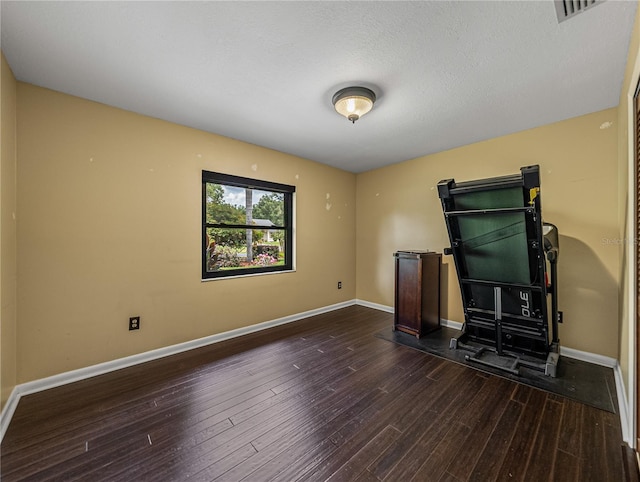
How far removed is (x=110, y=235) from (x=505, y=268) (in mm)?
3689

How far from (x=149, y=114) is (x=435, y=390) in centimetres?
361

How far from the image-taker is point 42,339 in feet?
6.82

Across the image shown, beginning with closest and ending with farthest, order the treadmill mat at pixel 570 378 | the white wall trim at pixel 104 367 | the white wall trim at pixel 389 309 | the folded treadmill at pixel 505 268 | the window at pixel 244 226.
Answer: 1. the white wall trim at pixel 104 367
2. the treadmill mat at pixel 570 378
3. the folded treadmill at pixel 505 268
4. the window at pixel 244 226
5. the white wall trim at pixel 389 309

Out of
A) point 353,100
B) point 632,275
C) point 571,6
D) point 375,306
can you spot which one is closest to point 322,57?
point 353,100

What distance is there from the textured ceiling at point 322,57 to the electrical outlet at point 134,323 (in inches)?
78.5

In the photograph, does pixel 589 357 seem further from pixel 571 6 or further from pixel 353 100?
pixel 353 100

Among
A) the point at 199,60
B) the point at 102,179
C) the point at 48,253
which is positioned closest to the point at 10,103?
the point at 102,179

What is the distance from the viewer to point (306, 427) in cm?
167

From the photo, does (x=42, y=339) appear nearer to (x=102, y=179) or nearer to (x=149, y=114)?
(x=102, y=179)

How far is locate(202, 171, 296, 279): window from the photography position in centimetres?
311

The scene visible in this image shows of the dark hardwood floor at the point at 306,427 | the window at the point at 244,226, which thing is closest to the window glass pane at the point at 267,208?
the window at the point at 244,226

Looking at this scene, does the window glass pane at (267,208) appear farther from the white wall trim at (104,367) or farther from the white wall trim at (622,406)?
the white wall trim at (622,406)

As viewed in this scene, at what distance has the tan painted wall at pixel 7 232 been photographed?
1.71 m

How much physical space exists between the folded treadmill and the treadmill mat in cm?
7
